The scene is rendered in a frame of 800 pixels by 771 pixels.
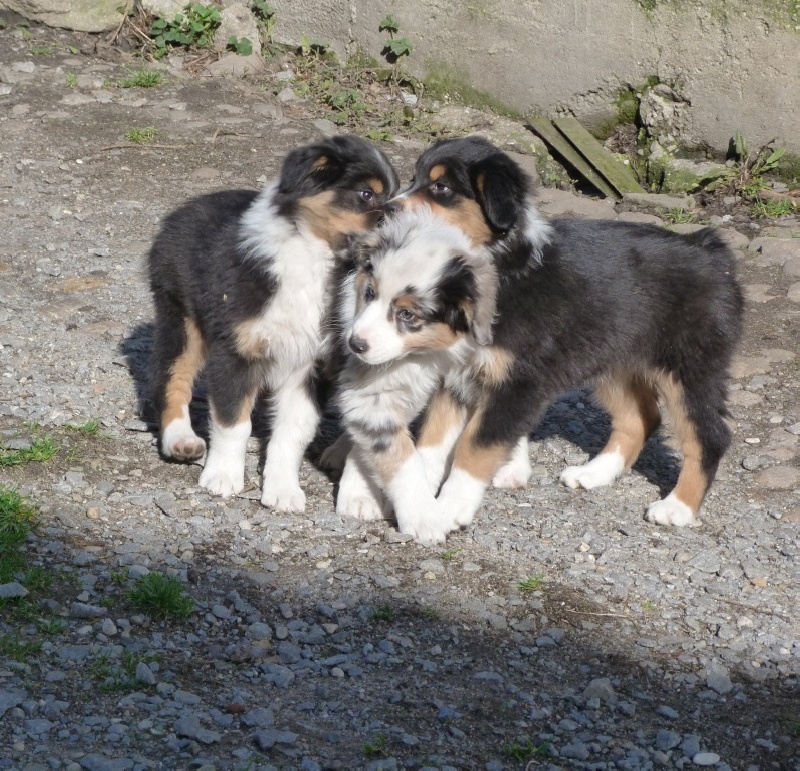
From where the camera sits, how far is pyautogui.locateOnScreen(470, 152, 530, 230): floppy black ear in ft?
14.8

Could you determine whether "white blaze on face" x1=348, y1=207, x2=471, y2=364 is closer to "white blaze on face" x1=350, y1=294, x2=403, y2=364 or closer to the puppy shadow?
"white blaze on face" x1=350, y1=294, x2=403, y2=364

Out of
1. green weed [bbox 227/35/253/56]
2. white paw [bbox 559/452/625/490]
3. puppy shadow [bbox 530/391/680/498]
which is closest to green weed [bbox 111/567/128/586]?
white paw [bbox 559/452/625/490]

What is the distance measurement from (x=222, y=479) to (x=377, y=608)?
3.51 feet

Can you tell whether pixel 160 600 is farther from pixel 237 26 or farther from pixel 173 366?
pixel 237 26

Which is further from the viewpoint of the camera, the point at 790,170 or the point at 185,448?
the point at 790,170

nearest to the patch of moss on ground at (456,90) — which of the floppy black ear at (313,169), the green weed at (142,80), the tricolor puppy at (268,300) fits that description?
the green weed at (142,80)

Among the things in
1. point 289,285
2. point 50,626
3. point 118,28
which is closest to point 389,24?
point 118,28

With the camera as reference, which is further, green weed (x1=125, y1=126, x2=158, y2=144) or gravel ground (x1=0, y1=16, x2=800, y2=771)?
green weed (x1=125, y1=126, x2=158, y2=144)

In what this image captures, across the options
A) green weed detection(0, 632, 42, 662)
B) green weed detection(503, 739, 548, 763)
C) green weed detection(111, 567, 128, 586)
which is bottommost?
green weed detection(111, 567, 128, 586)

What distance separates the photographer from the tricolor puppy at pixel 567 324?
4535mm

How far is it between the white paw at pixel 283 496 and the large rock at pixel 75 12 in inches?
248

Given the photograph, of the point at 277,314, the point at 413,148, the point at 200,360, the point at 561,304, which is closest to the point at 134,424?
the point at 200,360

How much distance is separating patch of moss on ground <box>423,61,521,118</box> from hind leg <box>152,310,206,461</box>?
15.1 ft

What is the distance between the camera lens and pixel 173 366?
504cm
